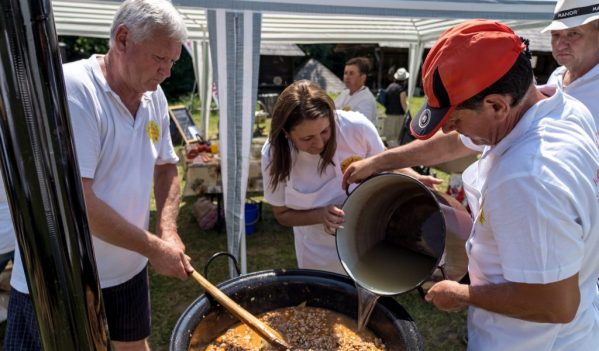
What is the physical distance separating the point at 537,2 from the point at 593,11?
1.99 meters

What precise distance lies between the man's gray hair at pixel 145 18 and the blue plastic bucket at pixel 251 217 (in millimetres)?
3595

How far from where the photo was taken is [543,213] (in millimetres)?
977

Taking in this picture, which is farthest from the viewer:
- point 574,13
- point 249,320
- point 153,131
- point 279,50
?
point 279,50

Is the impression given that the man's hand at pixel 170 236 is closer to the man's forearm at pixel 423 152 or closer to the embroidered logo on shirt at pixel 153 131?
the embroidered logo on shirt at pixel 153 131

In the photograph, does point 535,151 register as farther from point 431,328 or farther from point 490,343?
point 431,328

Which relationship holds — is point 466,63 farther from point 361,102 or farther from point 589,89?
point 361,102

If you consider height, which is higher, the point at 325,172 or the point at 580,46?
the point at 580,46

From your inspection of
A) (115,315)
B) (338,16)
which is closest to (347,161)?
(115,315)

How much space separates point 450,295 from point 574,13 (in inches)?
70.5

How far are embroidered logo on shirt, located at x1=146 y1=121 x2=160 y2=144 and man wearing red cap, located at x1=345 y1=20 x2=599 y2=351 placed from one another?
120cm

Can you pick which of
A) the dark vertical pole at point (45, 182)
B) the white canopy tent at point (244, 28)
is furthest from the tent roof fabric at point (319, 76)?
the dark vertical pole at point (45, 182)

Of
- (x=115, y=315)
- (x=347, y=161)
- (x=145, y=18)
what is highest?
(x=145, y=18)

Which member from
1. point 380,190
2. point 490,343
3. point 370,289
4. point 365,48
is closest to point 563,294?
point 490,343

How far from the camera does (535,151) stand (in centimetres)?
103
